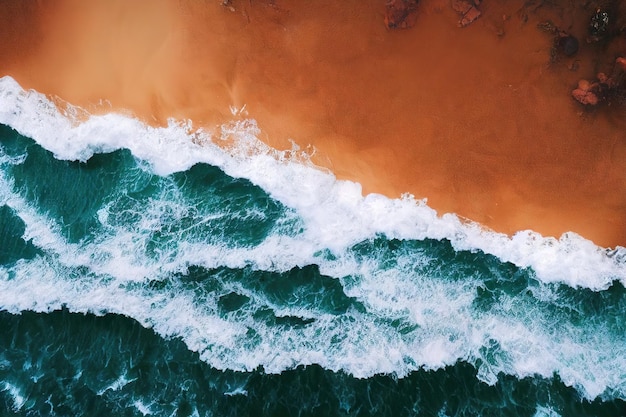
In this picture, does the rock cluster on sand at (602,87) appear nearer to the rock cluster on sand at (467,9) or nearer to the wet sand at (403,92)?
the wet sand at (403,92)

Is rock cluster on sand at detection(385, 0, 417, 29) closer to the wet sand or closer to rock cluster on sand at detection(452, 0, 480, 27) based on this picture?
the wet sand

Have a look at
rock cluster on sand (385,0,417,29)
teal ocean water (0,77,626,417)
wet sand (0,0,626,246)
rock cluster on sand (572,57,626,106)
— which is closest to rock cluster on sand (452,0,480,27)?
wet sand (0,0,626,246)

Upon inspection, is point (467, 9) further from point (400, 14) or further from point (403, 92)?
point (403, 92)

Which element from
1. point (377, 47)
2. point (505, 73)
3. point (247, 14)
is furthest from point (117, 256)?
point (505, 73)

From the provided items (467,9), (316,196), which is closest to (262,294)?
(316,196)

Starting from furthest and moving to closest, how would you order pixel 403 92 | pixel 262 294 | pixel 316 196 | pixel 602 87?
pixel 262 294 → pixel 316 196 → pixel 403 92 → pixel 602 87
